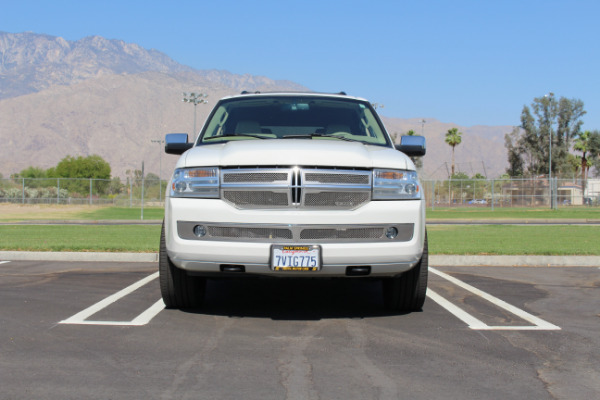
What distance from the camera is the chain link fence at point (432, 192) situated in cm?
4588

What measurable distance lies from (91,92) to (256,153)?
203311 mm

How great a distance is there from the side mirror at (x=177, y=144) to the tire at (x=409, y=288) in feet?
8.10

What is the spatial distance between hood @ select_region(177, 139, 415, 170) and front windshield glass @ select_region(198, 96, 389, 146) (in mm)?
1026

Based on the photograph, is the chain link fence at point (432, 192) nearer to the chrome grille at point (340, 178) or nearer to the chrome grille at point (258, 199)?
the chrome grille at point (340, 178)

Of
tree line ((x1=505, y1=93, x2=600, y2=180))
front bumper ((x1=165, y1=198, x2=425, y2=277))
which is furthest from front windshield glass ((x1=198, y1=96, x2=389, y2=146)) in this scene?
tree line ((x1=505, y1=93, x2=600, y2=180))

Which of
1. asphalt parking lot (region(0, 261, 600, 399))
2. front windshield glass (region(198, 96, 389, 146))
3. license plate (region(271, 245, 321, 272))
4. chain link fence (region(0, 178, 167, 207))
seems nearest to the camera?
asphalt parking lot (region(0, 261, 600, 399))

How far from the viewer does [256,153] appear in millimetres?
5633

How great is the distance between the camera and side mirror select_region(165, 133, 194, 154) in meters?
7.00

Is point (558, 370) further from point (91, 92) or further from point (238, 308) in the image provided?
point (91, 92)

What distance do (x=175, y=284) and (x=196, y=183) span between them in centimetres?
101

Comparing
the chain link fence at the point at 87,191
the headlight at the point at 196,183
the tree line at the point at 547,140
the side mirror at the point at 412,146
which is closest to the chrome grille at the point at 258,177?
the headlight at the point at 196,183

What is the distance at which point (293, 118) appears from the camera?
7.32 m

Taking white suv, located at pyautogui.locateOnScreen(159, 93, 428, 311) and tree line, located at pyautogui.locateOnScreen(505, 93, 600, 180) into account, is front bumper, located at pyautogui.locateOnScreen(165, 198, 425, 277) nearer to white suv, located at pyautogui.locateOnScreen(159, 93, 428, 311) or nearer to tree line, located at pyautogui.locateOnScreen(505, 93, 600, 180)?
white suv, located at pyautogui.locateOnScreen(159, 93, 428, 311)

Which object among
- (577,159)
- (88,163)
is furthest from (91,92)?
(577,159)
